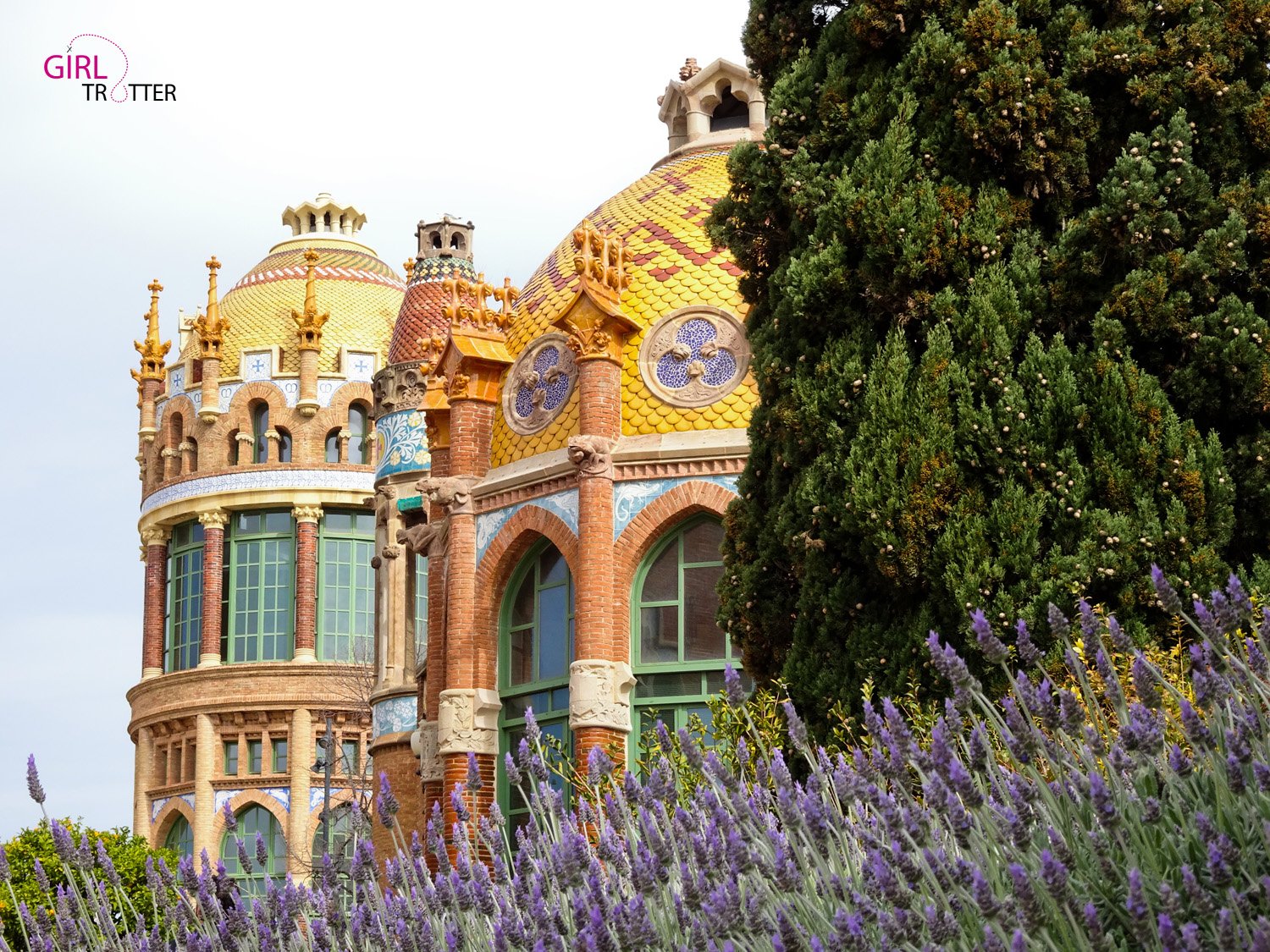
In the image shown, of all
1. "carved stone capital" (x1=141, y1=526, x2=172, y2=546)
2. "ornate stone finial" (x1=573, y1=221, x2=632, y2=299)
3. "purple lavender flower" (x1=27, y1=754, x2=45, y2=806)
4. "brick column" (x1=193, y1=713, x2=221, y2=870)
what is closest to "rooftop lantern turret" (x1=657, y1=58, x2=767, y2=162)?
"ornate stone finial" (x1=573, y1=221, x2=632, y2=299)

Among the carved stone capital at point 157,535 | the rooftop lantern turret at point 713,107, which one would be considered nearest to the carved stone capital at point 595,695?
the rooftop lantern turret at point 713,107

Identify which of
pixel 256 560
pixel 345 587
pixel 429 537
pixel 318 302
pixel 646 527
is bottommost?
pixel 646 527

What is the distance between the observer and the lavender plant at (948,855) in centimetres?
466

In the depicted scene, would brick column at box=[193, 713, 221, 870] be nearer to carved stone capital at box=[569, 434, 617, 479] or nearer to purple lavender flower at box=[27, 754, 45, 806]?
carved stone capital at box=[569, 434, 617, 479]

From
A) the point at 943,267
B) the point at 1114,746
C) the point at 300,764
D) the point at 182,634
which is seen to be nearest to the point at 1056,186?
the point at 943,267

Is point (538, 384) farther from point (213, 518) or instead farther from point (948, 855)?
point (213, 518)

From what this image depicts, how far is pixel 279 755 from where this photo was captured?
2008 inches

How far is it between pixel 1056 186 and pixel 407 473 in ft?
70.3

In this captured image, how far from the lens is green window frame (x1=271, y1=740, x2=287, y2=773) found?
5081 cm

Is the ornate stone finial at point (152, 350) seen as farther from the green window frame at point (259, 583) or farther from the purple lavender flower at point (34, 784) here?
the purple lavender flower at point (34, 784)

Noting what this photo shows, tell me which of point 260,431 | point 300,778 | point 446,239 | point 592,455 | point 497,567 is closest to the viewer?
point 592,455

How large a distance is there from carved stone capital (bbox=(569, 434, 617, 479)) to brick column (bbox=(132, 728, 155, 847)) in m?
34.2

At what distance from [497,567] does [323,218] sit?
122 ft

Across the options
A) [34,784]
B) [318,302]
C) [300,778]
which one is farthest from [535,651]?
[318,302]
